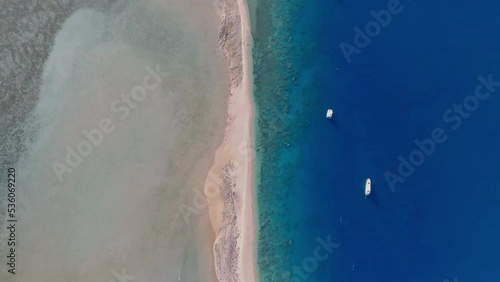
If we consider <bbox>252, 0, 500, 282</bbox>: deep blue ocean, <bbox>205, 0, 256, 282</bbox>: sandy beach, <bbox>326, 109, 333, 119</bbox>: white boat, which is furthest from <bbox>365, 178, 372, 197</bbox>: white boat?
<bbox>205, 0, 256, 282</bbox>: sandy beach

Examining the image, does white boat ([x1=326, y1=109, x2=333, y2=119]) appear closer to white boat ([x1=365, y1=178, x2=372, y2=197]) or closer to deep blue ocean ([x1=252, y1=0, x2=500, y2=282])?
deep blue ocean ([x1=252, y1=0, x2=500, y2=282])

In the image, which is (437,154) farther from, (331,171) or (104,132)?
(104,132)

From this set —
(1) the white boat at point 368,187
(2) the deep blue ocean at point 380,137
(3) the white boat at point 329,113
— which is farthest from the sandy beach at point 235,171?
(1) the white boat at point 368,187

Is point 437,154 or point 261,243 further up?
point 261,243

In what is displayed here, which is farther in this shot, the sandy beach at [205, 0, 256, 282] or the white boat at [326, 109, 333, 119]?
the white boat at [326, 109, 333, 119]

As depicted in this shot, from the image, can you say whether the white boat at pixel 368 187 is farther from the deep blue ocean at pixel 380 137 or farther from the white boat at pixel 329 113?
the white boat at pixel 329 113

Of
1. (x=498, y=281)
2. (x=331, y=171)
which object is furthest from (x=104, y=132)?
(x=498, y=281)
